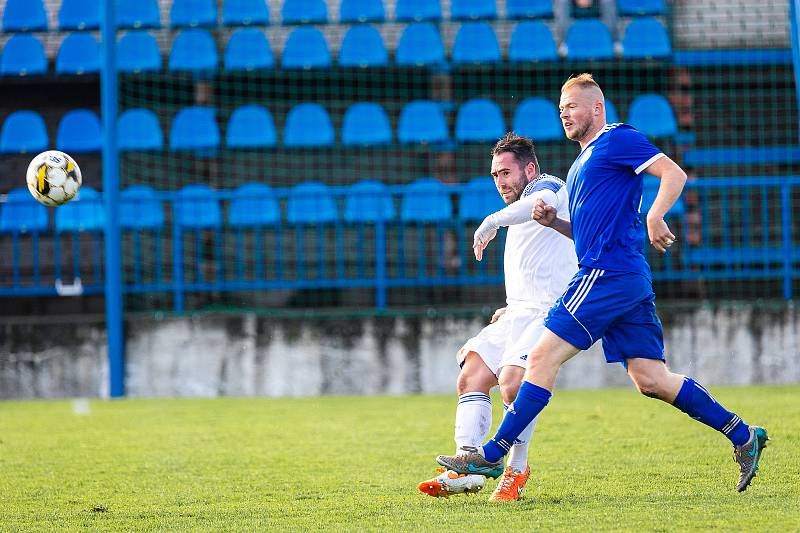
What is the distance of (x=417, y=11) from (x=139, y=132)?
3477 millimetres

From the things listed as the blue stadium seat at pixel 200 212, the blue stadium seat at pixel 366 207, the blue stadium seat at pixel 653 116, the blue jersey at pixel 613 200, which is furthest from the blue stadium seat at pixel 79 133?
the blue jersey at pixel 613 200

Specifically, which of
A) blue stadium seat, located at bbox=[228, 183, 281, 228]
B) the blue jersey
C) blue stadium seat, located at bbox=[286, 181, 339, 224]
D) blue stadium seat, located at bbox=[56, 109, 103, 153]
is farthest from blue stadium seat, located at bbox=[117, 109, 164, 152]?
the blue jersey

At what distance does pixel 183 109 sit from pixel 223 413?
6061 mm

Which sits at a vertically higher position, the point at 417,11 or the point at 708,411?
the point at 417,11

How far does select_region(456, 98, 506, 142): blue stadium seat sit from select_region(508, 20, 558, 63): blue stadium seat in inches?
25.0

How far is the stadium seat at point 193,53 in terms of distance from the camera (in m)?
13.8

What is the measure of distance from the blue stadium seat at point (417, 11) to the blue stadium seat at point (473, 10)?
0.18 metres

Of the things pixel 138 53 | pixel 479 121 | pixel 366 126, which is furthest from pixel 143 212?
pixel 479 121

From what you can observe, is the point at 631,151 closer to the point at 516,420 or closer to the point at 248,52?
the point at 516,420

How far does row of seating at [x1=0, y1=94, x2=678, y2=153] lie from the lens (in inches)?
535

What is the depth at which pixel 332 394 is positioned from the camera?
10.2 meters

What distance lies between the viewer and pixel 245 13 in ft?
47.1

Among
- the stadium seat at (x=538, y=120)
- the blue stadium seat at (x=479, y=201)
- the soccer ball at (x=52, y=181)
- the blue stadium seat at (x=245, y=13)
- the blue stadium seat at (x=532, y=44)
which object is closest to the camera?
the soccer ball at (x=52, y=181)

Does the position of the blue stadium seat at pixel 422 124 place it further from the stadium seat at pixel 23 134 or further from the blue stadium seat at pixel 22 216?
the stadium seat at pixel 23 134
